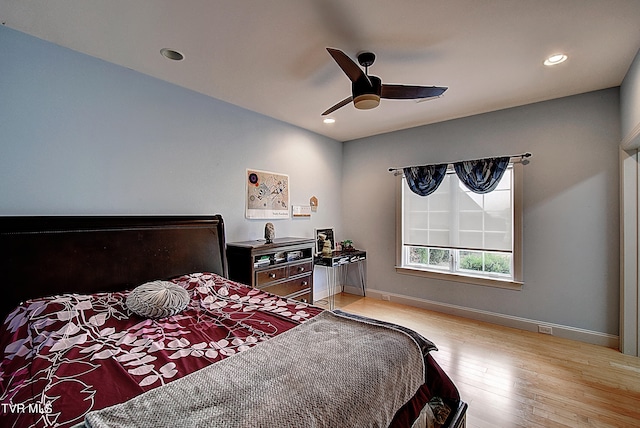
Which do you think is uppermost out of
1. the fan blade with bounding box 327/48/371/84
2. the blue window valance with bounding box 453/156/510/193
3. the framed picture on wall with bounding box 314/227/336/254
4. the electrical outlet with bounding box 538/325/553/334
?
the fan blade with bounding box 327/48/371/84

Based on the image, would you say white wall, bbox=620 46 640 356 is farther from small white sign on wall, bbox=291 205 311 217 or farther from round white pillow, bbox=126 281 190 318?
round white pillow, bbox=126 281 190 318

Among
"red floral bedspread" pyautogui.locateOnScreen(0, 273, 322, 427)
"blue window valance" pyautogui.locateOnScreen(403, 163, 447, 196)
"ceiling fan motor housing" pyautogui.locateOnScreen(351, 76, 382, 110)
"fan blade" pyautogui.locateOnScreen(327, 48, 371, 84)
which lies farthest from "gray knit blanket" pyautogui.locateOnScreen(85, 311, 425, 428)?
"blue window valance" pyautogui.locateOnScreen(403, 163, 447, 196)

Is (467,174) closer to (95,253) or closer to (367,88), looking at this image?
(367,88)

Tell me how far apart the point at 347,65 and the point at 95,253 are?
2.29 m

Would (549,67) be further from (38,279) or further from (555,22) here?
(38,279)

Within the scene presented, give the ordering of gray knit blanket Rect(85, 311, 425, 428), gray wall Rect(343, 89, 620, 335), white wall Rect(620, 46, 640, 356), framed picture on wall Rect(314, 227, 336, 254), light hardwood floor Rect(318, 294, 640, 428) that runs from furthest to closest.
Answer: framed picture on wall Rect(314, 227, 336, 254) < gray wall Rect(343, 89, 620, 335) < white wall Rect(620, 46, 640, 356) < light hardwood floor Rect(318, 294, 640, 428) < gray knit blanket Rect(85, 311, 425, 428)

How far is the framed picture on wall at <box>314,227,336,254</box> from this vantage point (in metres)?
4.47

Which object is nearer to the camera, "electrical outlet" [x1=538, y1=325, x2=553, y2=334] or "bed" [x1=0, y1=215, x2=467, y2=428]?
"bed" [x1=0, y1=215, x2=467, y2=428]

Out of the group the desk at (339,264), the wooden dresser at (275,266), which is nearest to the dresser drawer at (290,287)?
the wooden dresser at (275,266)

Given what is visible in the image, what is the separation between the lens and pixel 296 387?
1.07 metres

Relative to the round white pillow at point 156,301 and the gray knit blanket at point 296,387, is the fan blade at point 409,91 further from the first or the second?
the round white pillow at point 156,301

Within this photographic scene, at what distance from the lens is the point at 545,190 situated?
10.6 feet

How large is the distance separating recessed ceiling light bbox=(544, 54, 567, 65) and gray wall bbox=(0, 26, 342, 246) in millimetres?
2913

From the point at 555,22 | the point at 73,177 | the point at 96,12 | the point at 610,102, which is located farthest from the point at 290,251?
the point at 610,102
